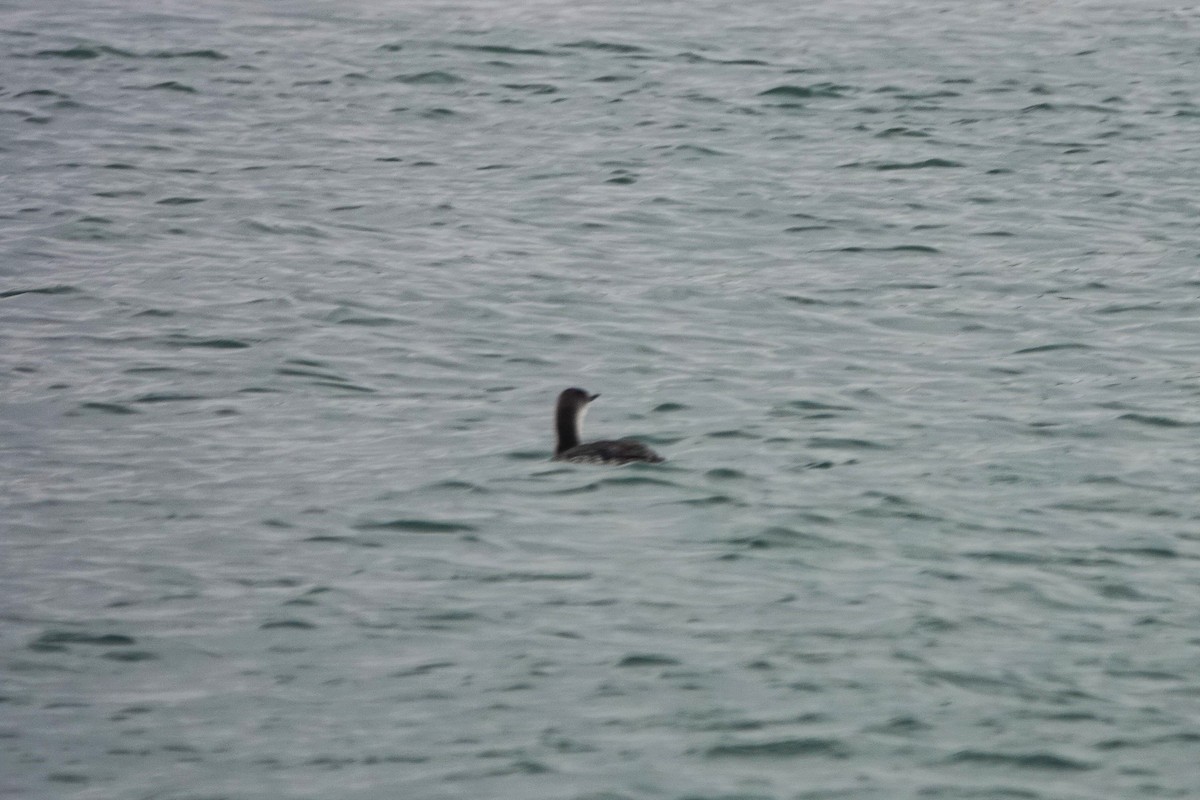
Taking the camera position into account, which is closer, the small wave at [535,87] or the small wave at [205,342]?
the small wave at [205,342]

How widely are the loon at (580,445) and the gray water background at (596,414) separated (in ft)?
0.33

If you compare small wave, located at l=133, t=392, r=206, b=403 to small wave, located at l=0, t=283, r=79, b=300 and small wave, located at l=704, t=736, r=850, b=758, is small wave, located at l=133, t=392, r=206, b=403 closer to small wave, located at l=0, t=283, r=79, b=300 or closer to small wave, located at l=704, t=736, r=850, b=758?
small wave, located at l=0, t=283, r=79, b=300

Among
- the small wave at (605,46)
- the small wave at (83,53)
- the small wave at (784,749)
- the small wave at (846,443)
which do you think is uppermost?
the small wave at (83,53)

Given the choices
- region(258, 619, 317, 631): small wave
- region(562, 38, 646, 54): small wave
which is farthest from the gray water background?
region(562, 38, 646, 54): small wave

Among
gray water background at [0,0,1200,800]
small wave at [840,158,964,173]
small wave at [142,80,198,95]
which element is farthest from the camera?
small wave at [142,80,198,95]

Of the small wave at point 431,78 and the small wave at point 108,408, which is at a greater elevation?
the small wave at point 431,78

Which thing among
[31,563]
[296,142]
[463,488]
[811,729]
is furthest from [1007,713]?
[296,142]

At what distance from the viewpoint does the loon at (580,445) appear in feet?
36.9

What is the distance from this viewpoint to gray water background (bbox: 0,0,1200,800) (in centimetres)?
823

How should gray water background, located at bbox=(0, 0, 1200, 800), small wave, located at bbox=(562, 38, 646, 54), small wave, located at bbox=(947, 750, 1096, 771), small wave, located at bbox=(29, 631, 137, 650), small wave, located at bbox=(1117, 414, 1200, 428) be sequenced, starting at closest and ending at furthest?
small wave, located at bbox=(947, 750, 1096, 771), gray water background, located at bbox=(0, 0, 1200, 800), small wave, located at bbox=(29, 631, 137, 650), small wave, located at bbox=(1117, 414, 1200, 428), small wave, located at bbox=(562, 38, 646, 54)

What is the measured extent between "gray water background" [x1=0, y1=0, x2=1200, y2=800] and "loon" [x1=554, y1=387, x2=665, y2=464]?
101 millimetres

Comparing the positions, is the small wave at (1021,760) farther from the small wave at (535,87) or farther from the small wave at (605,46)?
the small wave at (605,46)

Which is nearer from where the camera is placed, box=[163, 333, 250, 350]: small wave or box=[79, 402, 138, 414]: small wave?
box=[79, 402, 138, 414]: small wave

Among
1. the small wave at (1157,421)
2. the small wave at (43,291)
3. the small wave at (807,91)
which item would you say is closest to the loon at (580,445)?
the small wave at (1157,421)
